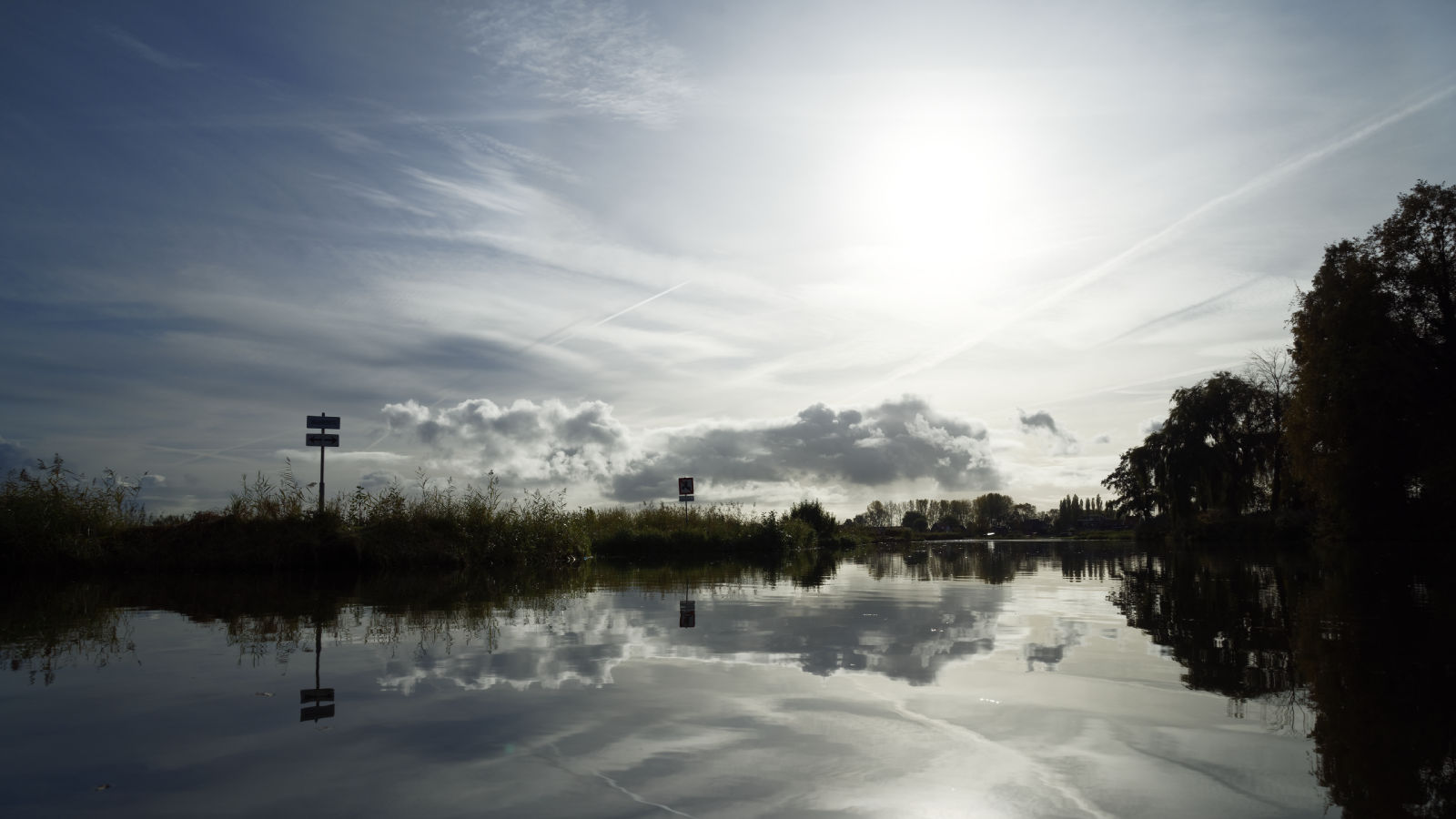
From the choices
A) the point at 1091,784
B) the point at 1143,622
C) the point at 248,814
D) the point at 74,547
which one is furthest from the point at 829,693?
the point at 74,547

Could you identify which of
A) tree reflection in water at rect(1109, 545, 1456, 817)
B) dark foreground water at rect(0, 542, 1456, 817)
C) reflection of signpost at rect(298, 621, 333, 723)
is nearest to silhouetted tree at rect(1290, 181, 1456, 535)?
tree reflection in water at rect(1109, 545, 1456, 817)

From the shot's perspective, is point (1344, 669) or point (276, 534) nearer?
point (1344, 669)

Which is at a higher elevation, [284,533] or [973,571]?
[284,533]

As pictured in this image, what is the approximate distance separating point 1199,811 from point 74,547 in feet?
73.7

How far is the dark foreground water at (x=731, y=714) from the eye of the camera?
138 inches

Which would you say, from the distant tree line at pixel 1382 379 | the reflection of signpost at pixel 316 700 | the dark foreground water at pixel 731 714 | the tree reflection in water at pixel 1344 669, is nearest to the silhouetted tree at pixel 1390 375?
the distant tree line at pixel 1382 379

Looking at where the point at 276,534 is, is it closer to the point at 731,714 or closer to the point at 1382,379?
the point at 731,714

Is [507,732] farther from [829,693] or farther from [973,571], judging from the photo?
[973,571]

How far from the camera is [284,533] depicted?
65.1ft

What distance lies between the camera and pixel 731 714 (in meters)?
4.88

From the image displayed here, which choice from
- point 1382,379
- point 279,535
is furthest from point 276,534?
point 1382,379

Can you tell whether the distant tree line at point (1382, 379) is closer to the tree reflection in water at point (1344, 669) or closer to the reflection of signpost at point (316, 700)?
the tree reflection in water at point (1344, 669)

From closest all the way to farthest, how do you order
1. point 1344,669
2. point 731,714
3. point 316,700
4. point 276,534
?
point 731,714, point 316,700, point 1344,669, point 276,534

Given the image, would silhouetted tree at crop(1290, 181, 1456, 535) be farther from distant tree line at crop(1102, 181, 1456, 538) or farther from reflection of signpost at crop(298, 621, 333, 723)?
reflection of signpost at crop(298, 621, 333, 723)
